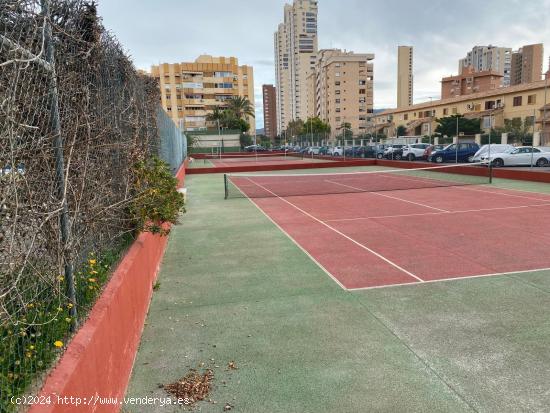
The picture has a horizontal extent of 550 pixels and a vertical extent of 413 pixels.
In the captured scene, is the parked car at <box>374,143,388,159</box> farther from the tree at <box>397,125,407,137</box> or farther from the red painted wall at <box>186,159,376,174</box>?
the tree at <box>397,125,407,137</box>

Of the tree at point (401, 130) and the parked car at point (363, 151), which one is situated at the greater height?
the tree at point (401, 130)

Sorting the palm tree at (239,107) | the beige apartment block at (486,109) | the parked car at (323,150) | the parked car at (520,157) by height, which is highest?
the palm tree at (239,107)

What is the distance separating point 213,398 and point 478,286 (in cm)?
419

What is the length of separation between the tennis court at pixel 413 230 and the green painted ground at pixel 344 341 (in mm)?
617

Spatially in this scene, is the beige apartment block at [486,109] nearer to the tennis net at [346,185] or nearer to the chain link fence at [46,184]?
the tennis net at [346,185]

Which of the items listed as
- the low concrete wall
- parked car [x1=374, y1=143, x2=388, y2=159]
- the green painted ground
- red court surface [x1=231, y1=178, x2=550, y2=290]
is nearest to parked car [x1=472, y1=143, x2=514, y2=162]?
the low concrete wall

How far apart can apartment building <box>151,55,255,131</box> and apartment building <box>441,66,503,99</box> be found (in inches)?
2153

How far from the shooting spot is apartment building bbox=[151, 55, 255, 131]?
354 feet

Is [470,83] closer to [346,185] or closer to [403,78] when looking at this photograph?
[403,78]

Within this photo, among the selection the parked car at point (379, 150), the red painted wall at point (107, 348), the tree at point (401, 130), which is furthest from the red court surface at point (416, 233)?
the tree at point (401, 130)

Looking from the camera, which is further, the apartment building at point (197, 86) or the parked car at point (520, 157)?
the apartment building at point (197, 86)

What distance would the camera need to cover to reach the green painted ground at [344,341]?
3498 mm

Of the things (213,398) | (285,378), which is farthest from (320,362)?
(213,398)

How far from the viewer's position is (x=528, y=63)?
575 feet
